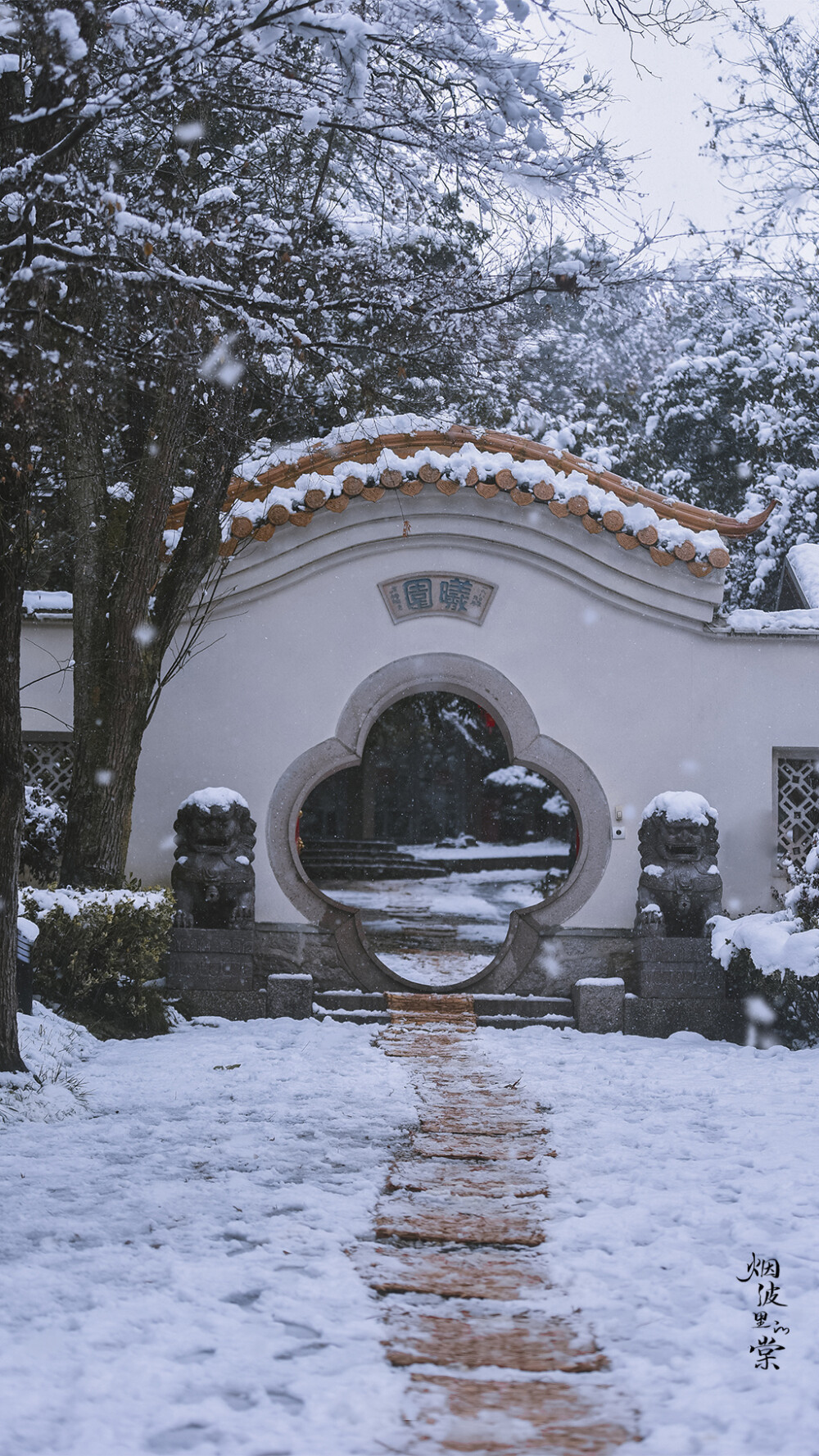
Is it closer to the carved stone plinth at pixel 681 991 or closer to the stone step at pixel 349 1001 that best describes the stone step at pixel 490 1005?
the stone step at pixel 349 1001

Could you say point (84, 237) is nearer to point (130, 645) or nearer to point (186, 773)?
point (130, 645)

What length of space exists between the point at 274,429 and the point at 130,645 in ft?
15.8

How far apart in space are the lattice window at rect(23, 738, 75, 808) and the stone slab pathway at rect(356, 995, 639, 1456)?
418cm

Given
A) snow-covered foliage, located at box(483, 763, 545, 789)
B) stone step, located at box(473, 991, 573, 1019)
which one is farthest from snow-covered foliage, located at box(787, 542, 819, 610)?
snow-covered foliage, located at box(483, 763, 545, 789)

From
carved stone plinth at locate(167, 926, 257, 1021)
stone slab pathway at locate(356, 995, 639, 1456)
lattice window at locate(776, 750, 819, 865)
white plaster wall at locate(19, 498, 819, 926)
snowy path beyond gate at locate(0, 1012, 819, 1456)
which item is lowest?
stone slab pathway at locate(356, 995, 639, 1456)

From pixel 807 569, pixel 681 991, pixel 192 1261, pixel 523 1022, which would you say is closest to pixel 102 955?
pixel 523 1022

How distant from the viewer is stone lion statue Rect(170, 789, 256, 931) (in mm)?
7547

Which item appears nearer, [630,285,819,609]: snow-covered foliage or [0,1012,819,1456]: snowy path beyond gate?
[0,1012,819,1456]: snowy path beyond gate

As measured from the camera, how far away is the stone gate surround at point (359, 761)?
810 cm

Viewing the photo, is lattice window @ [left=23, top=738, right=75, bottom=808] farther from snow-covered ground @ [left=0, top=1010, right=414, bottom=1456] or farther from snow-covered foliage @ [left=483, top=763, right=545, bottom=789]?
snow-covered foliage @ [left=483, top=763, right=545, bottom=789]

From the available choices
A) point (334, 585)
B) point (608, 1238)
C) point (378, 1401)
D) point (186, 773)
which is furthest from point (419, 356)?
point (378, 1401)

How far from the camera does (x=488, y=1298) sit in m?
3.08

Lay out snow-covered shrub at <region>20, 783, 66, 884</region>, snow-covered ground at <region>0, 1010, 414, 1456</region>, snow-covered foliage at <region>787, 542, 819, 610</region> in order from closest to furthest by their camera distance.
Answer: snow-covered ground at <region>0, 1010, 414, 1456</region>, snow-covered shrub at <region>20, 783, 66, 884</region>, snow-covered foliage at <region>787, 542, 819, 610</region>

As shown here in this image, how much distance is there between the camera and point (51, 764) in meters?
8.41
